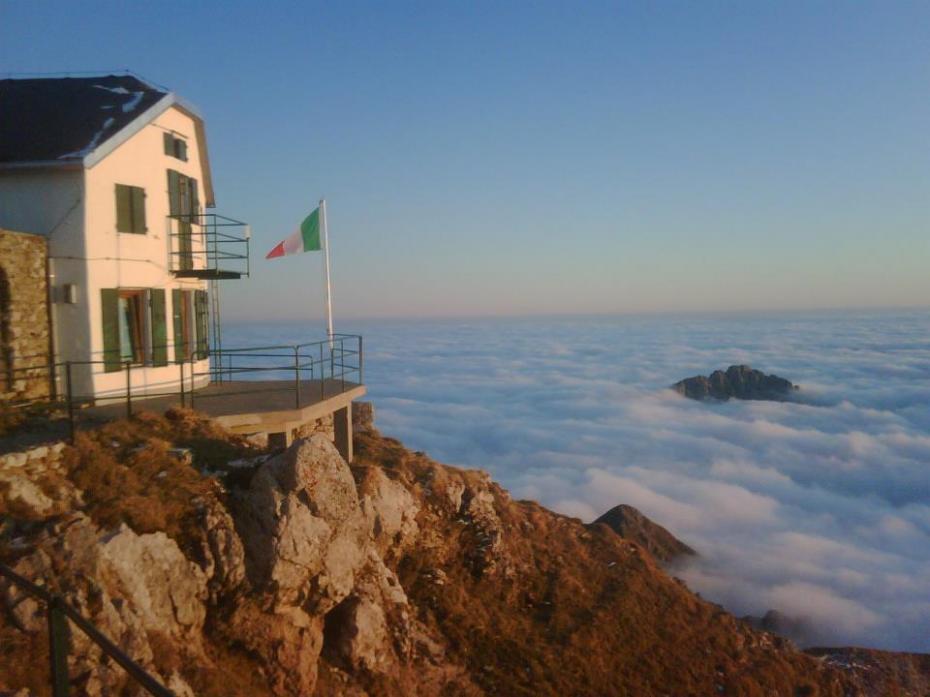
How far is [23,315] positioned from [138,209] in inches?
138

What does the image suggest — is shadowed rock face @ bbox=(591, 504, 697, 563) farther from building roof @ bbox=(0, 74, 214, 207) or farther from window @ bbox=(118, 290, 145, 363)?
building roof @ bbox=(0, 74, 214, 207)

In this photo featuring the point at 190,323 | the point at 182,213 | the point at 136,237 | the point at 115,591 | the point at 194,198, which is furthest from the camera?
the point at 194,198

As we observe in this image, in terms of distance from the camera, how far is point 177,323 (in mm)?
17062

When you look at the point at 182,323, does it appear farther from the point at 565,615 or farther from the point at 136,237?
the point at 565,615

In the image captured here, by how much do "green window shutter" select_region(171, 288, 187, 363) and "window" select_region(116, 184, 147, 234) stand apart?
1988mm

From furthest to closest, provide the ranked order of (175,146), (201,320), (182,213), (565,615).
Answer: (201,320), (182,213), (175,146), (565,615)

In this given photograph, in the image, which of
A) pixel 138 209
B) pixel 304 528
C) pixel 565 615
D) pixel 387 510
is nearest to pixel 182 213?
pixel 138 209

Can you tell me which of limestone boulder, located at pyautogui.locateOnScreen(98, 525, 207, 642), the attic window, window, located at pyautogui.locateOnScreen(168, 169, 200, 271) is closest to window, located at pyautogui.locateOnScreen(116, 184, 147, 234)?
window, located at pyautogui.locateOnScreen(168, 169, 200, 271)

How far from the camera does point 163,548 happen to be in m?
8.78

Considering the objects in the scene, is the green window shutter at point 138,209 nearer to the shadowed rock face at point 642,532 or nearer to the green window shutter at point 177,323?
the green window shutter at point 177,323

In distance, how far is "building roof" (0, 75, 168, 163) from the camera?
14355mm

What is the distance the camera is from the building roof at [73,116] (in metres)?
14.2

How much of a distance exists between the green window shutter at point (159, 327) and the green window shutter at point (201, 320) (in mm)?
1554

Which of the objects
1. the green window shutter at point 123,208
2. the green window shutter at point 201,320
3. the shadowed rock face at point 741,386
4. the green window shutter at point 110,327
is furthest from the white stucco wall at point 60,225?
the shadowed rock face at point 741,386
